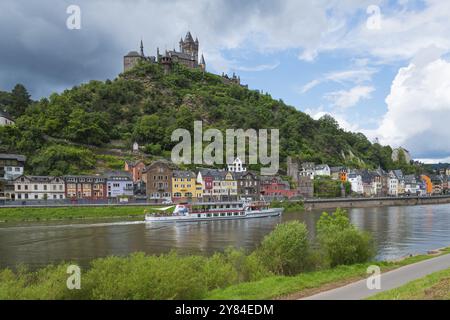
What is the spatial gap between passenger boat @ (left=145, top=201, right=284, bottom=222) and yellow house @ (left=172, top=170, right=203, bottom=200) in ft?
44.5

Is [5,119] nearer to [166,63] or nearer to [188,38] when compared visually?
[166,63]

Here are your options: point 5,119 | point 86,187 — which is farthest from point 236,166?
point 5,119

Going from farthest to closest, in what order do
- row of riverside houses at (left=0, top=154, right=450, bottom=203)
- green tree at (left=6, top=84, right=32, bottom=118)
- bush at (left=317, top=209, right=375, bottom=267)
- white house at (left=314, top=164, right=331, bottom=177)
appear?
1. white house at (left=314, top=164, right=331, bottom=177)
2. green tree at (left=6, top=84, right=32, bottom=118)
3. row of riverside houses at (left=0, top=154, right=450, bottom=203)
4. bush at (left=317, top=209, right=375, bottom=267)

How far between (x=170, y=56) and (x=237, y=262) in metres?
138

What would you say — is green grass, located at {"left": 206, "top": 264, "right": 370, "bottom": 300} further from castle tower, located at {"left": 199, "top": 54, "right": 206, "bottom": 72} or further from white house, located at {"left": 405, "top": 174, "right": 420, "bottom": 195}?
castle tower, located at {"left": 199, "top": 54, "right": 206, "bottom": 72}

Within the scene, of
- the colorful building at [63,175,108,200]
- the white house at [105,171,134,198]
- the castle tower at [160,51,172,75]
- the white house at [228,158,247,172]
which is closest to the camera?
the colorful building at [63,175,108,200]

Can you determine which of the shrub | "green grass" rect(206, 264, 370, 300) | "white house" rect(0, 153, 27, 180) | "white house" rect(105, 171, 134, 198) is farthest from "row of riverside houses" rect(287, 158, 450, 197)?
the shrub

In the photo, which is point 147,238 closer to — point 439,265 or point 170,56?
point 439,265

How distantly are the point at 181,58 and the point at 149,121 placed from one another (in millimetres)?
61312

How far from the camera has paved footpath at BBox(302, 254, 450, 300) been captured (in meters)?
13.7

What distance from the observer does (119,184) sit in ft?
246

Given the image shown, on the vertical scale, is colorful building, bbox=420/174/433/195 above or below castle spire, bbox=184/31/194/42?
below

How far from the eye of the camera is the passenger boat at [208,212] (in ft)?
188

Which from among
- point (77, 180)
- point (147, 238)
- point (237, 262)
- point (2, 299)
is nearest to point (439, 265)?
point (237, 262)
